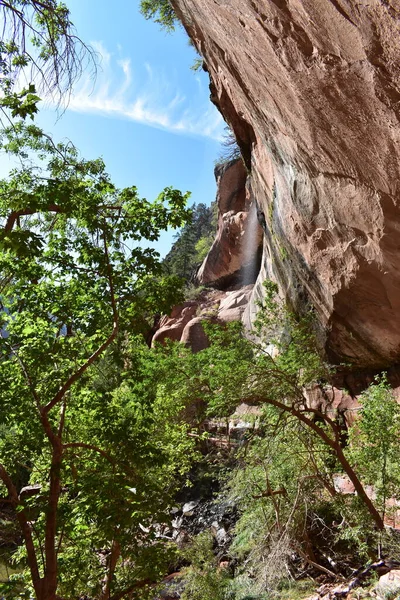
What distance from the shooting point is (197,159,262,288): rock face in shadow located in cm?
2586

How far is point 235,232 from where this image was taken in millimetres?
26281

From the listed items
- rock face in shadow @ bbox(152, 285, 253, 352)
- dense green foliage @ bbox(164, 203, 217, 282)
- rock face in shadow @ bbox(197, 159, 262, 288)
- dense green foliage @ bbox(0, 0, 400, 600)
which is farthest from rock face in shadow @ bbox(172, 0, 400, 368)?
dense green foliage @ bbox(164, 203, 217, 282)

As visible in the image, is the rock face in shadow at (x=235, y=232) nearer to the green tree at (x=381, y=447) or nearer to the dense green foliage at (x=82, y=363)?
the green tree at (x=381, y=447)

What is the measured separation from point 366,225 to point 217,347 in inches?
153

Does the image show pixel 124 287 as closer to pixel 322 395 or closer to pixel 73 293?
pixel 73 293

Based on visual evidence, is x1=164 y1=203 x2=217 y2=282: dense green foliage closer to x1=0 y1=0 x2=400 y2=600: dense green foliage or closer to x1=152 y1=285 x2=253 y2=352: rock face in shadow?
x1=152 y1=285 x2=253 y2=352: rock face in shadow

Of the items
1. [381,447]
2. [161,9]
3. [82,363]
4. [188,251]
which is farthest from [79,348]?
[188,251]

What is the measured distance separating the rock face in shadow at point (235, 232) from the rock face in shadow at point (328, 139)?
13.1 meters

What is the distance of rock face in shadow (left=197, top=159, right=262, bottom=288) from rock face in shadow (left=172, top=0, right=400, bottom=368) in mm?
13076

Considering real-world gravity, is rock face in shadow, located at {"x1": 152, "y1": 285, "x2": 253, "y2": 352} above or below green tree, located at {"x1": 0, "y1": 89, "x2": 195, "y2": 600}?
above

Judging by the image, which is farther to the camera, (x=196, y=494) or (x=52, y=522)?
(x=196, y=494)

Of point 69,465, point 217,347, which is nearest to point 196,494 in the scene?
point 217,347

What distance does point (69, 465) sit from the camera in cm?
530

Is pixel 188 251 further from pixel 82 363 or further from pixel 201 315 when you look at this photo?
pixel 82 363
